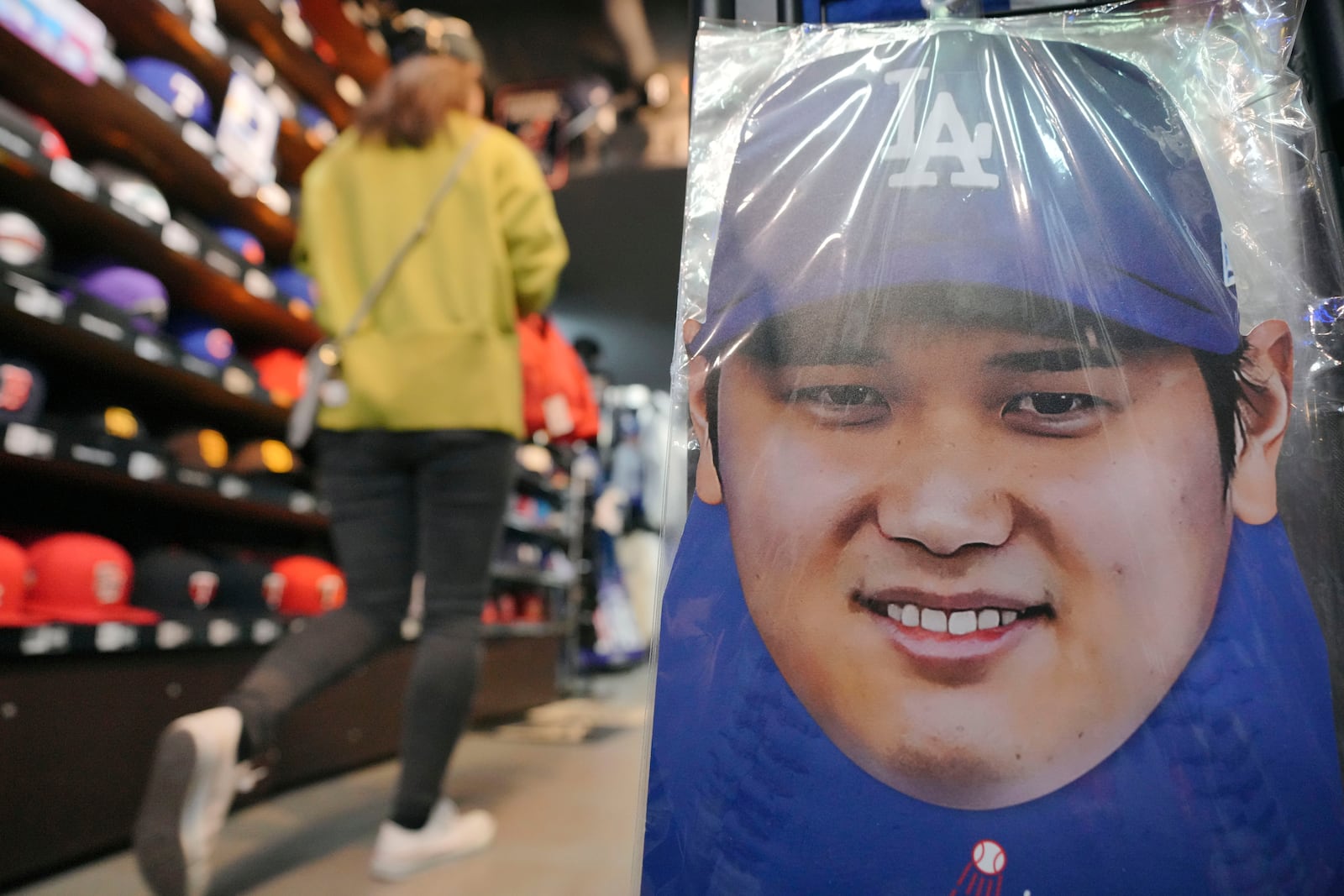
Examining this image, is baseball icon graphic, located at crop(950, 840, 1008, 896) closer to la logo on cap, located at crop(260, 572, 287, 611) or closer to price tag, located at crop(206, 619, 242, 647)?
price tag, located at crop(206, 619, 242, 647)

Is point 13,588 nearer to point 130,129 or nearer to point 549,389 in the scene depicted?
point 549,389

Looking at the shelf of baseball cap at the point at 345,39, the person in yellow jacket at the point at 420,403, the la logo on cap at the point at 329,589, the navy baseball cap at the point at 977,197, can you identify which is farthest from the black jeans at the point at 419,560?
the shelf of baseball cap at the point at 345,39

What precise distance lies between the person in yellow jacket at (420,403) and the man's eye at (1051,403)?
77cm

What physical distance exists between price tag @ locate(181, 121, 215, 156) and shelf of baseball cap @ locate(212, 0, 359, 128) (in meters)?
0.56

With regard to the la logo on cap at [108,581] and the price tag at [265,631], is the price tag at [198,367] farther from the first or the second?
the price tag at [265,631]

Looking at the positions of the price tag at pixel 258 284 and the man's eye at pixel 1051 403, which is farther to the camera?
the price tag at pixel 258 284

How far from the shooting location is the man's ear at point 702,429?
26.7 inches

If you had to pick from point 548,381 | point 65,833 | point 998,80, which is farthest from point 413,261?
point 65,833

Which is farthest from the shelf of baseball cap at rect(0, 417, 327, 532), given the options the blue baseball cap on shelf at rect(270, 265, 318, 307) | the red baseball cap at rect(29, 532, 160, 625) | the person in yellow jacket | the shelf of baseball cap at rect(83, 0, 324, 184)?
the shelf of baseball cap at rect(83, 0, 324, 184)

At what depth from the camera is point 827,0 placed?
0.81 metres

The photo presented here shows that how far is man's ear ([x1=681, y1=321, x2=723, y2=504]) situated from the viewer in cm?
68

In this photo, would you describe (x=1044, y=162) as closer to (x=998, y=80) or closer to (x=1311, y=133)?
(x=998, y=80)

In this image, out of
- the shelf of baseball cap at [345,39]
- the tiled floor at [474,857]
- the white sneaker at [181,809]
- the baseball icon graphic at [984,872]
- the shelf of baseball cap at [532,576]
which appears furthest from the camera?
the shelf of baseball cap at [532,576]

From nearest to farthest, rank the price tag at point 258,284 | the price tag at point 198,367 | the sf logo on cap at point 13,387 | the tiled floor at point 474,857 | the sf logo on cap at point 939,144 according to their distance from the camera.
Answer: the sf logo on cap at point 939,144 → the tiled floor at point 474,857 → the sf logo on cap at point 13,387 → the price tag at point 198,367 → the price tag at point 258,284
